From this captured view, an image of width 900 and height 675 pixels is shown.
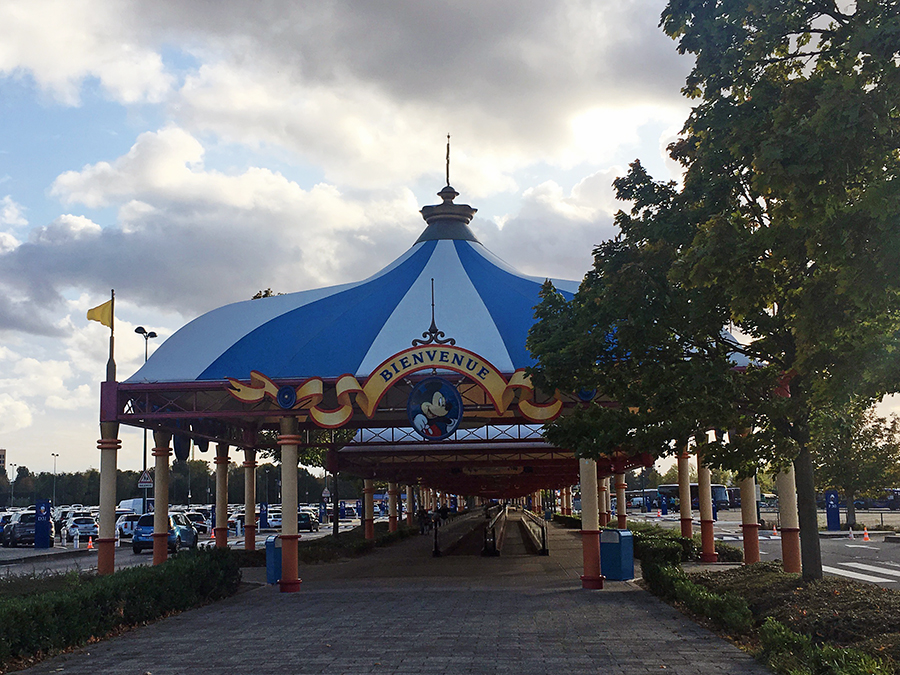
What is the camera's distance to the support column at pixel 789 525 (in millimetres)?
17828

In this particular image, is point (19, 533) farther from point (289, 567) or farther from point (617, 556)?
point (617, 556)

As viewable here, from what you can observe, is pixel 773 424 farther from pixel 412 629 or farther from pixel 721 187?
pixel 412 629

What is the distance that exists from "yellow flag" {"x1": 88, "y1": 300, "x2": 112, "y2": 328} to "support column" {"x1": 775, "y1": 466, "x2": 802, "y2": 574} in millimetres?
16172

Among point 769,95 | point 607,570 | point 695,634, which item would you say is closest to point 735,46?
point 769,95

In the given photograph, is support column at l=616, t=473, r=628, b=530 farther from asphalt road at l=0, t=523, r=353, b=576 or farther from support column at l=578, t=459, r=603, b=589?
support column at l=578, t=459, r=603, b=589

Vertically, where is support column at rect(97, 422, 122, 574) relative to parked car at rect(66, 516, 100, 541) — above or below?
→ above

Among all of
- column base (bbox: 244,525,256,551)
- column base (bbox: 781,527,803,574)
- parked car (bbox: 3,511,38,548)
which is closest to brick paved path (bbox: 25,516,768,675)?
column base (bbox: 781,527,803,574)

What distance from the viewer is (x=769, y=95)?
435 inches

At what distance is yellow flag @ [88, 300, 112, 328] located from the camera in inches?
915

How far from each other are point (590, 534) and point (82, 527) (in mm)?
47227

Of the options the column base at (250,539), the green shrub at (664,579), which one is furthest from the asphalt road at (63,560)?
the green shrub at (664,579)

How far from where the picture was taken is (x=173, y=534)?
130 feet

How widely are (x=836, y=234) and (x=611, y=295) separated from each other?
5.61 meters

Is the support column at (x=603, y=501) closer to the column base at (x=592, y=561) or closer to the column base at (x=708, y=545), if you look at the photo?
the column base at (x=708, y=545)
